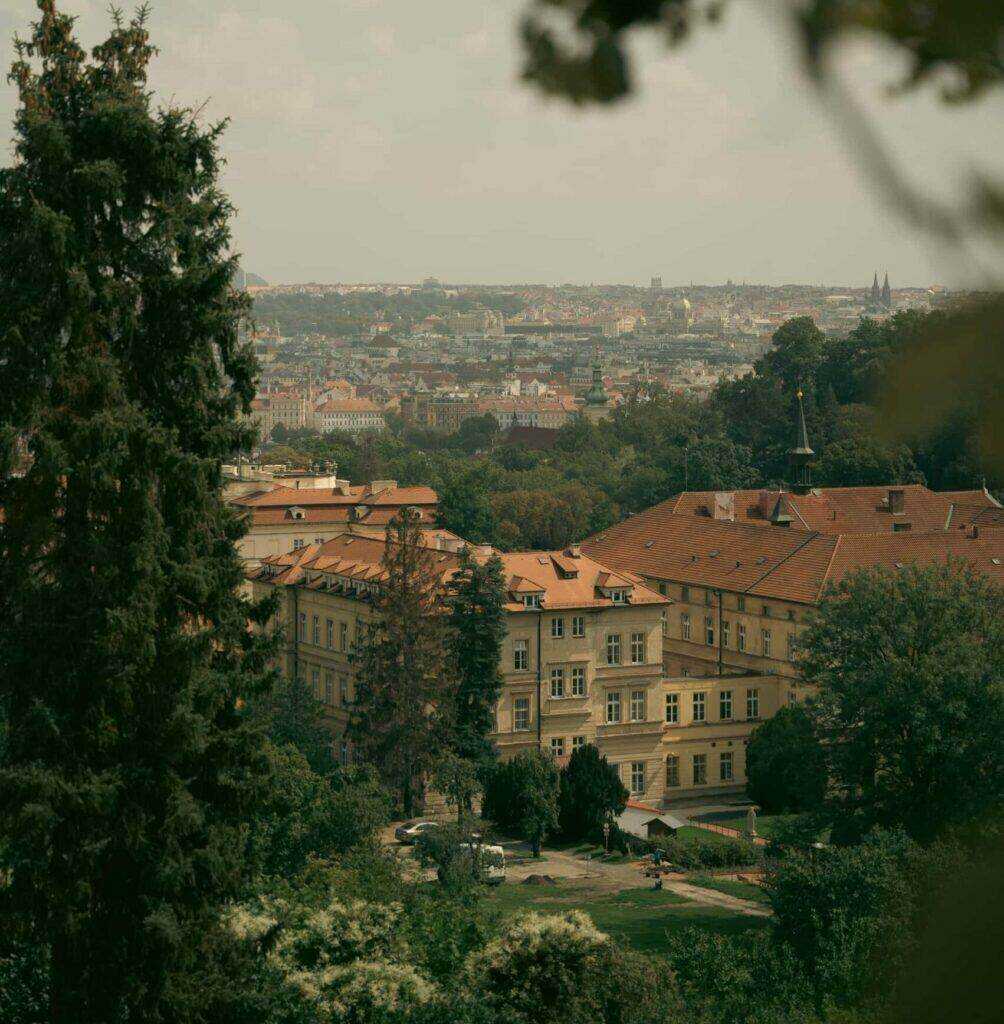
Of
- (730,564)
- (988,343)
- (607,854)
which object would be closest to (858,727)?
(607,854)

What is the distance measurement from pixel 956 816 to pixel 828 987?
9594 mm

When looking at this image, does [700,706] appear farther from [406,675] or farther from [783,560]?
[406,675]

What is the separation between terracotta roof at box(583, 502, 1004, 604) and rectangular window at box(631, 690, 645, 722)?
5511mm

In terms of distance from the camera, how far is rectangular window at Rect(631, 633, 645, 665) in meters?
42.4

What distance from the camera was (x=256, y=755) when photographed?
48.6 feet

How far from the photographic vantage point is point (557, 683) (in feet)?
137

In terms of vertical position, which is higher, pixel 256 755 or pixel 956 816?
pixel 256 755

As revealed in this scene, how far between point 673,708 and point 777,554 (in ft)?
23.4

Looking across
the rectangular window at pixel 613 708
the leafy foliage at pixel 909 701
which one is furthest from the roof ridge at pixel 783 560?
the leafy foliage at pixel 909 701

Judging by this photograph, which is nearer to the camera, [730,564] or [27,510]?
[27,510]

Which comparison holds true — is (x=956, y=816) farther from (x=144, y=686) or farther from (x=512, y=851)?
(x=144, y=686)

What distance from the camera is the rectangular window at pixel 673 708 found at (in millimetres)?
43156

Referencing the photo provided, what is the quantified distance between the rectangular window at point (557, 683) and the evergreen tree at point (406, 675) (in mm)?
3290

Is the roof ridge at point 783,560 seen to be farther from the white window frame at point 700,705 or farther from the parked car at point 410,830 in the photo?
the parked car at point 410,830
